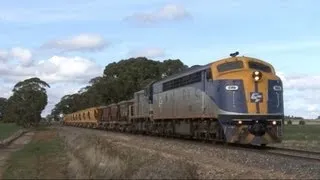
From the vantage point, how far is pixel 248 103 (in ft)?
91.1

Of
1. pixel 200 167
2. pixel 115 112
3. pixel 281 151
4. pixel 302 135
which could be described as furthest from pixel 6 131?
pixel 200 167

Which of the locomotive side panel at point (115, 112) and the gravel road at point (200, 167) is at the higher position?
the locomotive side panel at point (115, 112)

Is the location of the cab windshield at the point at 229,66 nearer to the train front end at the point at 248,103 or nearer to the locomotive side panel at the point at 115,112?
the train front end at the point at 248,103

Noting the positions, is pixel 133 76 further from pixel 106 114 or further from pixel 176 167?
pixel 176 167

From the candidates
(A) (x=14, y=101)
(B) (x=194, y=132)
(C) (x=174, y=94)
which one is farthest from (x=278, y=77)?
(A) (x=14, y=101)

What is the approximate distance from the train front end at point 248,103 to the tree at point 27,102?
74496 millimetres

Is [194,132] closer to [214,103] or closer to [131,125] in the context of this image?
[214,103]

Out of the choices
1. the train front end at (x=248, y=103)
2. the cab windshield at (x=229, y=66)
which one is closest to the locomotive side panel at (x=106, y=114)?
the cab windshield at (x=229, y=66)

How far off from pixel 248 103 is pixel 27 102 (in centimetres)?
7801

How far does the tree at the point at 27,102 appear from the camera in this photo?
99062 millimetres

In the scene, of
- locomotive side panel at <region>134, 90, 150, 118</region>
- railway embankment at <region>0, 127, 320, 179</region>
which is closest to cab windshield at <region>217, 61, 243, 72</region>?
railway embankment at <region>0, 127, 320, 179</region>

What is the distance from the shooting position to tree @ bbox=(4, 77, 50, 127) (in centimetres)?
9906

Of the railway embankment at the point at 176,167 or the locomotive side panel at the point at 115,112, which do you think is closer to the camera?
the railway embankment at the point at 176,167

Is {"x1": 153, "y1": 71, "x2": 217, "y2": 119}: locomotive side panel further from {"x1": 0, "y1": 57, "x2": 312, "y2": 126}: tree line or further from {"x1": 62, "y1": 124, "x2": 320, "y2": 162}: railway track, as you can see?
{"x1": 0, "y1": 57, "x2": 312, "y2": 126}: tree line
